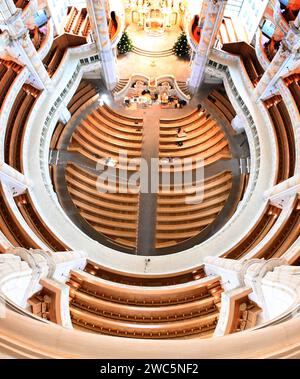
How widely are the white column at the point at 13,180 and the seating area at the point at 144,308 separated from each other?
4.35 meters

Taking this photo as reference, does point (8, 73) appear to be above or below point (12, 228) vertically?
above

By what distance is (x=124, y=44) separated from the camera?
2386cm

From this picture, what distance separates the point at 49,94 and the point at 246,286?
13.4m

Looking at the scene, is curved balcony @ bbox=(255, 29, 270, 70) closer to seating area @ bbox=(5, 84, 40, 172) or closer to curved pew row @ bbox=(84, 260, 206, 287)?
curved pew row @ bbox=(84, 260, 206, 287)

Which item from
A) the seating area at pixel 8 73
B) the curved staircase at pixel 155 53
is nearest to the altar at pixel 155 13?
the curved staircase at pixel 155 53

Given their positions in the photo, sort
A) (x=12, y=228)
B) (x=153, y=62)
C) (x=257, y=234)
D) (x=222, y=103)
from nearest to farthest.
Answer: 1. (x=12, y=228)
2. (x=257, y=234)
3. (x=222, y=103)
4. (x=153, y=62)

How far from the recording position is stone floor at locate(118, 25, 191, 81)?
2353 centimetres

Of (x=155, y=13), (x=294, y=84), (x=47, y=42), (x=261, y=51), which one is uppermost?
(x=155, y=13)

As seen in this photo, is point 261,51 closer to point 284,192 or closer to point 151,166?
point 284,192

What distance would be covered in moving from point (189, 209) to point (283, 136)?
6.10 meters

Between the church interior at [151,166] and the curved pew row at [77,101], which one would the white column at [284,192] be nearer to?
the church interior at [151,166]

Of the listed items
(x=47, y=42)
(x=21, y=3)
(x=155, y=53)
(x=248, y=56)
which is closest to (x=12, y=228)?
(x=47, y=42)

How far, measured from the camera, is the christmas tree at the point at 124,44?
78.1 ft
